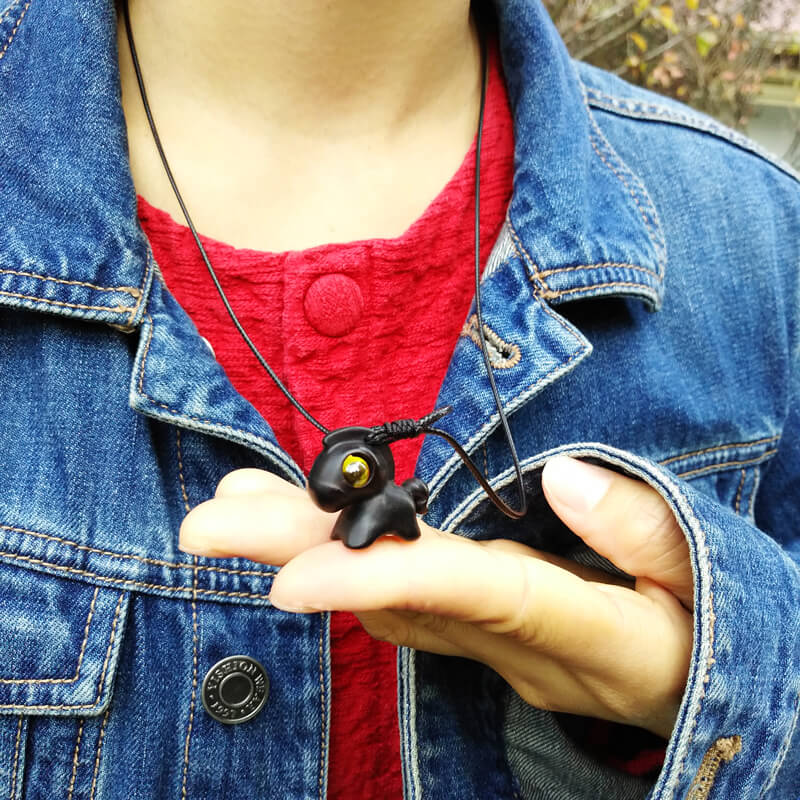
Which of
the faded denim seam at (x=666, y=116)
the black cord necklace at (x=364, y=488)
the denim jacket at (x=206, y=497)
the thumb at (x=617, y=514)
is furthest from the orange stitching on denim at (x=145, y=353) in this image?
the faded denim seam at (x=666, y=116)

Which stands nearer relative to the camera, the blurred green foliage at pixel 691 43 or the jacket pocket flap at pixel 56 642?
the jacket pocket flap at pixel 56 642

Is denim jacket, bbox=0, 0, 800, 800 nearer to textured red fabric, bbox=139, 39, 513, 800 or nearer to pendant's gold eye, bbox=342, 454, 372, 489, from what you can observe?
textured red fabric, bbox=139, 39, 513, 800

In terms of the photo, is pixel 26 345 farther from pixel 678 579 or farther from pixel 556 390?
pixel 678 579

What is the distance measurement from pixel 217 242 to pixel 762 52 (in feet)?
12.7

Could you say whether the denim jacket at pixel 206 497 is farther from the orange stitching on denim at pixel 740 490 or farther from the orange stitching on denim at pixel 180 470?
the orange stitching on denim at pixel 740 490

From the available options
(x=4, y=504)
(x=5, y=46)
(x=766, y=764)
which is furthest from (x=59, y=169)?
(x=766, y=764)

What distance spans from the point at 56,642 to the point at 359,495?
0.48 m

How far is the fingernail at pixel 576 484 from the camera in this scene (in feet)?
2.48

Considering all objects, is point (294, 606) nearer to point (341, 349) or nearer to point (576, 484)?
point (576, 484)

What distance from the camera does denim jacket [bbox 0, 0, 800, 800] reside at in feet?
2.66

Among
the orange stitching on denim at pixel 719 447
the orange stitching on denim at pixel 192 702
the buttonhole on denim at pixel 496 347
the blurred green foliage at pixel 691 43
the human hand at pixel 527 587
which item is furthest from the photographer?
the blurred green foliage at pixel 691 43

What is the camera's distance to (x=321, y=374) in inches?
38.8

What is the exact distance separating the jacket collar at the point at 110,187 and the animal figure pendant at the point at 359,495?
0.43m

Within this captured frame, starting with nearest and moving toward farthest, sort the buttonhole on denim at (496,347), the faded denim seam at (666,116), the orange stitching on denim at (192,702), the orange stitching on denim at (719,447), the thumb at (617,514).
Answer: the thumb at (617,514)
the orange stitching on denim at (192,702)
the buttonhole on denim at (496,347)
the orange stitching on denim at (719,447)
the faded denim seam at (666,116)
